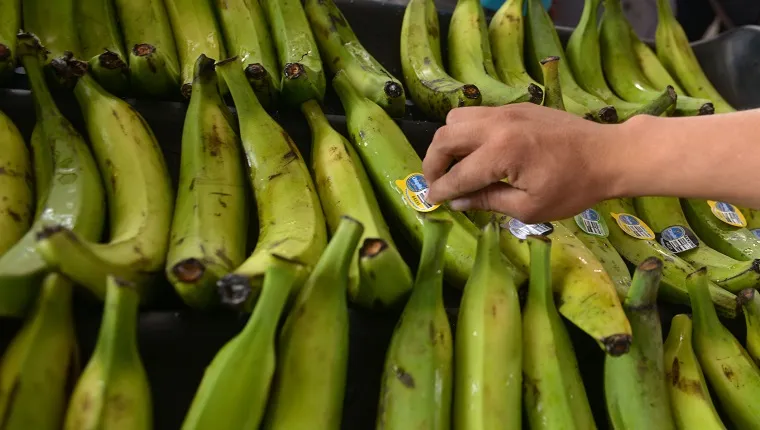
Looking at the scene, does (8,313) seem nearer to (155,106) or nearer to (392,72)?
(155,106)

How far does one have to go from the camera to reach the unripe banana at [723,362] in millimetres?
969

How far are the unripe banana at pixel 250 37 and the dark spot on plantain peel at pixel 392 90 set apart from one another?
24 cm

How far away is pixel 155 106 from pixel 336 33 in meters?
0.51

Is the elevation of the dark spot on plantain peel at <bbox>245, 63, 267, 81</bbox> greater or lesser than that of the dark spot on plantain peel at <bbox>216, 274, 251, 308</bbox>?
greater

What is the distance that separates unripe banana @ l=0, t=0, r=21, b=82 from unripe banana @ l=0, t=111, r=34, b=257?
13 centimetres

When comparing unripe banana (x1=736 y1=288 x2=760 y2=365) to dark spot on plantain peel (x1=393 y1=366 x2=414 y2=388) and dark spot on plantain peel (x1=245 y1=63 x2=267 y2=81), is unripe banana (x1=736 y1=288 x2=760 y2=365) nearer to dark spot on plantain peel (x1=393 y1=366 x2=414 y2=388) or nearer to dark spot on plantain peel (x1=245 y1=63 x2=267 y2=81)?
dark spot on plantain peel (x1=393 y1=366 x2=414 y2=388)

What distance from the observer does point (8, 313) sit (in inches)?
28.0

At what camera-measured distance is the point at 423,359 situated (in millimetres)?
786

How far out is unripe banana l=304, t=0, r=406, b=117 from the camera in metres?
1.28

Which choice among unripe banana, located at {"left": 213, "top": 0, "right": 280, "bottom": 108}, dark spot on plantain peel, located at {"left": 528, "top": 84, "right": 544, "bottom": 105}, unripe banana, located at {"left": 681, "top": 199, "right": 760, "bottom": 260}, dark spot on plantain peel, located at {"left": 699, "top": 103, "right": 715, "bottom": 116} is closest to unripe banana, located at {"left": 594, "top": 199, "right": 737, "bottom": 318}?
unripe banana, located at {"left": 681, "top": 199, "right": 760, "bottom": 260}

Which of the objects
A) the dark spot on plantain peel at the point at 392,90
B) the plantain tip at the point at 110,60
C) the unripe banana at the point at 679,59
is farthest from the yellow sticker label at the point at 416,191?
the unripe banana at the point at 679,59

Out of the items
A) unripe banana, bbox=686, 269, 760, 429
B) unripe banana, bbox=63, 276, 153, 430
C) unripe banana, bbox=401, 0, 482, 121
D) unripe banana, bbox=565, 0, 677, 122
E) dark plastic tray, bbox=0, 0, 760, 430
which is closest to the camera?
unripe banana, bbox=63, 276, 153, 430

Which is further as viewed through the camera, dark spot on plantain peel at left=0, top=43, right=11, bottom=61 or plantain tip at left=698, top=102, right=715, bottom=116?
plantain tip at left=698, top=102, right=715, bottom=116

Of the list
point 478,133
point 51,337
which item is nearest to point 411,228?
point 478,133
